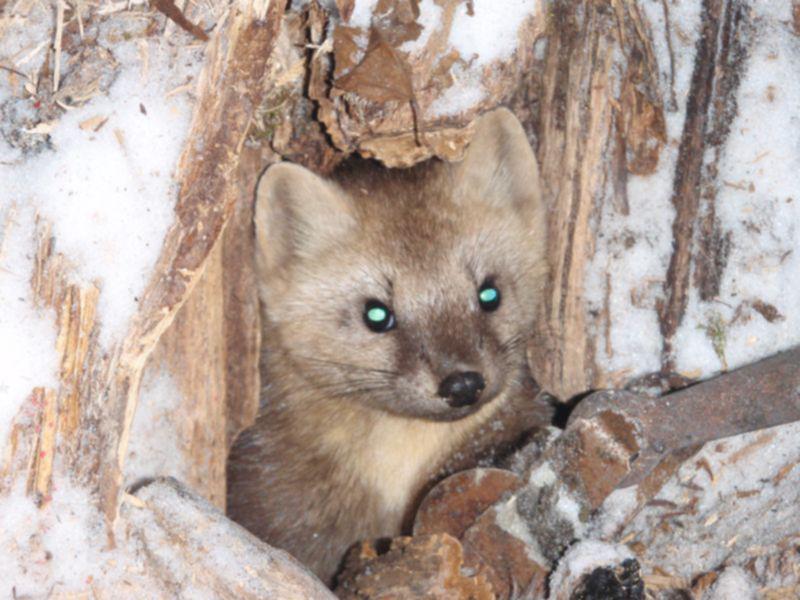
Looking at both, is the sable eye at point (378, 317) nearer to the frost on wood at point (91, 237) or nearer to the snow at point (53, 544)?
the frost on wood at point (91, 237)

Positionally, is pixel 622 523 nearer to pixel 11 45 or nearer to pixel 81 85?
pixel 81 85

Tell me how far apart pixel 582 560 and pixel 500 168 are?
2.01 m

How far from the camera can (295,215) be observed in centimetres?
450

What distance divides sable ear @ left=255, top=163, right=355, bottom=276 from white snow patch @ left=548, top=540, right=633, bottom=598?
187 centimetres

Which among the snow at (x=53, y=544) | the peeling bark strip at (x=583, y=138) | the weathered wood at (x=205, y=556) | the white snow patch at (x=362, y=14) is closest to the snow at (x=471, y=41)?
the white snow patch at (x=362, y=14)

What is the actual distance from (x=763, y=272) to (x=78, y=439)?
2560mm

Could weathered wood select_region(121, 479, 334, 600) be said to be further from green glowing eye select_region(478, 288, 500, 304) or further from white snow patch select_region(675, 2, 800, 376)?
white snow patch select_region(675, 2, 800, 376)

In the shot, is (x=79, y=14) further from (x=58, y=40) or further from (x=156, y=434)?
(x=156, y=434)

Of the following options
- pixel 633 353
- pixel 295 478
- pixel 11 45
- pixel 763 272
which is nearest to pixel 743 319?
pixel 763 272

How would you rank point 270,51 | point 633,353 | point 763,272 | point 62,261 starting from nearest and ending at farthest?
1. point 62,261
2. point 270,51
3. point 763,272
4. point 633,353

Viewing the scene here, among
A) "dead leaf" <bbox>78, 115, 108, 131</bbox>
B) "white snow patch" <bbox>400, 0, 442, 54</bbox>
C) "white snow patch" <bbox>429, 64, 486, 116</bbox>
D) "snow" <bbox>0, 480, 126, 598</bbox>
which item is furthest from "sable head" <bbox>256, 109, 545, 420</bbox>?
"snow" <bbox>0, 480, 126, 598</bbox>

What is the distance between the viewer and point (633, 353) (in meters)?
4.20

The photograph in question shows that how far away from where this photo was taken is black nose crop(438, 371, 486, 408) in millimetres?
3873

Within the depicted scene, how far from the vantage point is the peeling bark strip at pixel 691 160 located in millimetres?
3871
